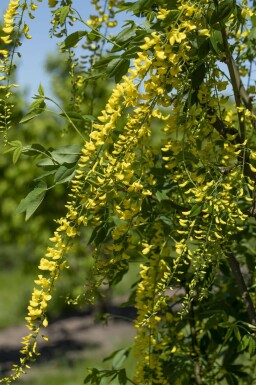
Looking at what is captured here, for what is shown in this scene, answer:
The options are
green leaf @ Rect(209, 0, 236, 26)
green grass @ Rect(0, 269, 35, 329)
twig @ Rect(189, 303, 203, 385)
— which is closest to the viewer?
green leaf @ Rect(209, 0, 236, 26)

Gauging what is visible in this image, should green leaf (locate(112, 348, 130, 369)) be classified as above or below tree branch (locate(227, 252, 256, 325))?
below

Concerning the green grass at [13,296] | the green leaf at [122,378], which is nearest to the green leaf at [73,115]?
the green leaf at [122,378]

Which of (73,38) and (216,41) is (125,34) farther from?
(216,41)

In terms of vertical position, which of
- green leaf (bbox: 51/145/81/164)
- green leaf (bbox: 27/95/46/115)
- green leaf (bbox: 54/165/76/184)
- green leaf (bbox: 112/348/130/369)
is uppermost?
green leaf (bbox: 27/95/46/115)

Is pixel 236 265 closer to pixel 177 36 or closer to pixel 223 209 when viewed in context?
pixel 223 209

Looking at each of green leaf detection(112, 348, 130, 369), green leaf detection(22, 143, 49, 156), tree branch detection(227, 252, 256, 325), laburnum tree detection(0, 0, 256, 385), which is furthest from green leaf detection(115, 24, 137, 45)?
green leaf detection(112, 348, 130, 369)

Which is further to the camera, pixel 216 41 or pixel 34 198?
pixel 34 198

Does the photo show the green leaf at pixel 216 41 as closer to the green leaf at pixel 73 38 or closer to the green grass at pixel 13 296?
the green leaf at pixel 73 38

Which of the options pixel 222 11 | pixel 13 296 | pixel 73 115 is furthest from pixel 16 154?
pixel 13 296

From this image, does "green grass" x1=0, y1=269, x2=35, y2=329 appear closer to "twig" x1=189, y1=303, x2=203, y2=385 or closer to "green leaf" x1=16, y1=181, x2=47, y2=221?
"twig" x1=189, y1=303, x2=203, y2=385

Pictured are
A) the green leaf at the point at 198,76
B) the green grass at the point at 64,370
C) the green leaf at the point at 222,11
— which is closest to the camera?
the green leaf at the point at 222,11

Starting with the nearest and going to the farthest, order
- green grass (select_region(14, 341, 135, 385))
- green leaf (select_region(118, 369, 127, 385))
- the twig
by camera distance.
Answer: green leaf (select_region(118, 369, 127, 385)) → the twig → green grass (select_region(14, 341, 135, 385))

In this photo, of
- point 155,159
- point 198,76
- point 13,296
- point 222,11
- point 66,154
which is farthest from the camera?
point 13,296

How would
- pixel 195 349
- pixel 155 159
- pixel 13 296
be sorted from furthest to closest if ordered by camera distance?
pixel 13 296 → pixel 195 349 → pixel 155 159
